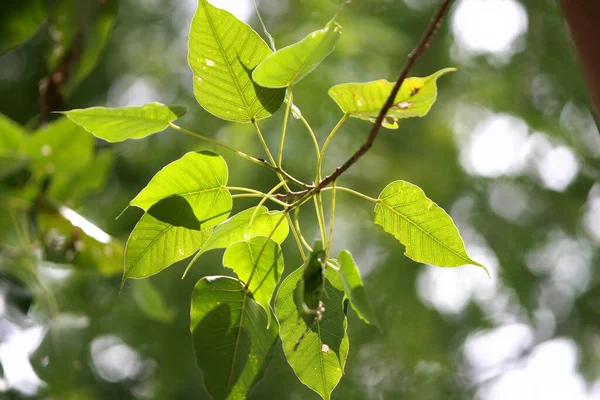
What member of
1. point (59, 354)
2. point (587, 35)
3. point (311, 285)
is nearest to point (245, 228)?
point (311, 285)

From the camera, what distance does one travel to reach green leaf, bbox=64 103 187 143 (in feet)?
1.75

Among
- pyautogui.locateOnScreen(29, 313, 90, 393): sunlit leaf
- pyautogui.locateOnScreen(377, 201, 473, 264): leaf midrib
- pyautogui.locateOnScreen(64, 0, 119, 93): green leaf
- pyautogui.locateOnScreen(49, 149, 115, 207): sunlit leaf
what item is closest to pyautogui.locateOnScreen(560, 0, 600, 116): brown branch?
pyautogui.locateOnScreen(377, 201, 473, 264): leaf midrib

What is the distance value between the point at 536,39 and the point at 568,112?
29 centimetres

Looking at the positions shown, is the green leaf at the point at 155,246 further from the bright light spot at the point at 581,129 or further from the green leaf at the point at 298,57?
the bright light spot at the point at 581,129

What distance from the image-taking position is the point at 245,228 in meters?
0.60

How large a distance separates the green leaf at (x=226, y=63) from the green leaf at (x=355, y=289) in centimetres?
17

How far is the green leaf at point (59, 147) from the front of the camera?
121cm

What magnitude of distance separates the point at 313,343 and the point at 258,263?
0.09 metres

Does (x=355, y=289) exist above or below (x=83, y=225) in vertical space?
above

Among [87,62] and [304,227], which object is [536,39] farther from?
[87,62]

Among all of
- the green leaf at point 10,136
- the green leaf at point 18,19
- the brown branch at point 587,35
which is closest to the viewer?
the brown branch at point 587,35

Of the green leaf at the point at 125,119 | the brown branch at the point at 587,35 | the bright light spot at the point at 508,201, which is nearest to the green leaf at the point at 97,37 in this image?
the green leaf at the point at 125,119

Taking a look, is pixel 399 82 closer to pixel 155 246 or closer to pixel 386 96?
pixel 386 96

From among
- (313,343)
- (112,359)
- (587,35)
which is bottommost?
(112,359)
